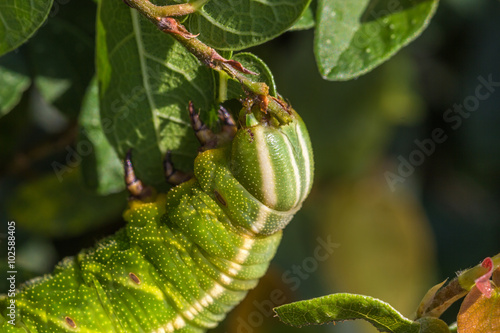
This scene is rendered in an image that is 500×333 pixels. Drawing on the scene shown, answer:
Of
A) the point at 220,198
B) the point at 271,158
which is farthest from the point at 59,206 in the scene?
the point at 271,158

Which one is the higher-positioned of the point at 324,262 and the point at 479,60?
the point at 479,60

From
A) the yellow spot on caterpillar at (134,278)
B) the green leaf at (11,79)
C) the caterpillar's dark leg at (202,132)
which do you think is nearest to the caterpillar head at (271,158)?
the caterpillar's dark leg at (202,132)

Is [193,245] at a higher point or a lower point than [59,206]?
higher

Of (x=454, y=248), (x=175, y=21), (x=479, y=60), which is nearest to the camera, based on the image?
(x=175, y=21)

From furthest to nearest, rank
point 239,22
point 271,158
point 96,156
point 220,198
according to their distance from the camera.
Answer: point 96,156
point 220,198
point 271,158
point 239,22

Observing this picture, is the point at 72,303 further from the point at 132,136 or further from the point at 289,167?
the point at 289,167

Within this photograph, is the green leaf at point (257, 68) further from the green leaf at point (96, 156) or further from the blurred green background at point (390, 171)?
the blurred green background at point (390, 171)

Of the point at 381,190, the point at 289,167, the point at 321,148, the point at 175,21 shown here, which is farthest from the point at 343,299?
the point at 381,190

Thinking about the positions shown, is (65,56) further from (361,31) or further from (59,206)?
(361,31)
